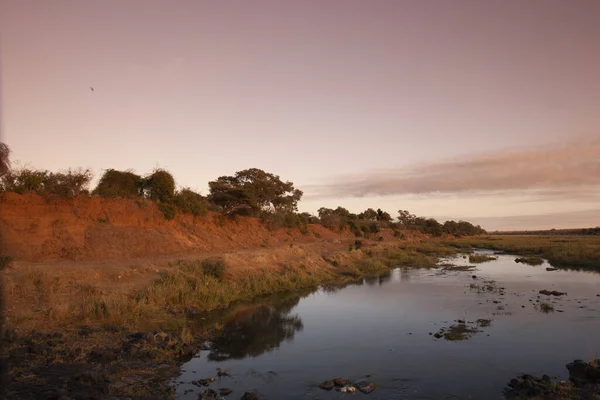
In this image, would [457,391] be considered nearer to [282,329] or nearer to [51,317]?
[282,329]

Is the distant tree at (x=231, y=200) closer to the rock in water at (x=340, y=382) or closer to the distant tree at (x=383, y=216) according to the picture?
the rock in water at (x=340, y=382)

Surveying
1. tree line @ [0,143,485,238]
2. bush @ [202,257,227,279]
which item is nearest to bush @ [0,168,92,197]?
tree line @ [0,143,485,238]

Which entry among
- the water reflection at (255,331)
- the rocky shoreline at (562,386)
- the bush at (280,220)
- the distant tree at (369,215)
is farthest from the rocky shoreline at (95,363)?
the distant tree at (369,215)

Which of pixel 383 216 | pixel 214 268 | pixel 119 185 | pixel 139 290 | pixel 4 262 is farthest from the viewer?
pixel 383 216

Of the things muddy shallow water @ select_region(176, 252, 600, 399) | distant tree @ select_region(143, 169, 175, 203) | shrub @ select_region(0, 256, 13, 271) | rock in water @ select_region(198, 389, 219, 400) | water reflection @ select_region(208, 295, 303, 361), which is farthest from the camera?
distant tree @ select_region(143, 169, 175, 203)

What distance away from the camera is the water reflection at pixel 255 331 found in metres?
11.8

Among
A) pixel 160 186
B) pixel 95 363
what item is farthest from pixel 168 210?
pixel 95 363

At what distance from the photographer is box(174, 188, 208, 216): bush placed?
37944 millimetres

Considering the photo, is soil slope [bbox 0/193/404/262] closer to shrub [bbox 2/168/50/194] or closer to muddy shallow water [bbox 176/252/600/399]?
shrub [bbox 2/168/50/194]

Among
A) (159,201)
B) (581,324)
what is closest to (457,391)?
(581,324)

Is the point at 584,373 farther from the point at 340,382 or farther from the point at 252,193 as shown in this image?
the point at 252,193

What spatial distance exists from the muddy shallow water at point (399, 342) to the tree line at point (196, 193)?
783 inches

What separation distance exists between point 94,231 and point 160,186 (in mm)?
10933

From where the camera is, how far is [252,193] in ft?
163
